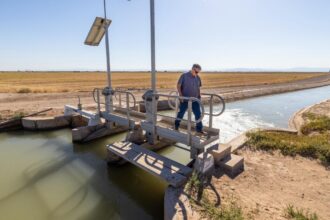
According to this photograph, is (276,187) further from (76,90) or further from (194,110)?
(76,90)

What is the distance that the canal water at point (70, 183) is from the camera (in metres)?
4.22

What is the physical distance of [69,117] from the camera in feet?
31.8

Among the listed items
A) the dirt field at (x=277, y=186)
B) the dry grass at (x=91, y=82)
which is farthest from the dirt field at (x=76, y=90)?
the dirt field at (x=277, y=186)

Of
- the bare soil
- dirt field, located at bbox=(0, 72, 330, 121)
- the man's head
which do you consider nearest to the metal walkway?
the bare soil

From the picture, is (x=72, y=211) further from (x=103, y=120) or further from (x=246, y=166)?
(x=103, y=120)

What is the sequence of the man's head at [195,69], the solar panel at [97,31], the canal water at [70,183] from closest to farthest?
1. the canal water at [70,183]
2. the man's head at [195,69]
3. the solar panel at [97,31]

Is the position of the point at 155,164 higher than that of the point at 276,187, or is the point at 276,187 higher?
the point at 155,164

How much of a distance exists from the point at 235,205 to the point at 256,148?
2654mm

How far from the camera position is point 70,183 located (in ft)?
17.1

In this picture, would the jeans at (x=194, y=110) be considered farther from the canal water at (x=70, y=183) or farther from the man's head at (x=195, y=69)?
the canal water at (x=70, y=183)

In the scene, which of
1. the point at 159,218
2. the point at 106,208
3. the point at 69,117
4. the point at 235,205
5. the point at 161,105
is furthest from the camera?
the point at 161,105

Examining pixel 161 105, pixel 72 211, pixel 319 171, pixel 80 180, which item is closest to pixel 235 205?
pixel 319 171

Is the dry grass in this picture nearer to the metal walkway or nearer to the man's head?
the metal walkway

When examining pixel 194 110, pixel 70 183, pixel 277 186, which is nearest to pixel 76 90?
pixel 70 183
